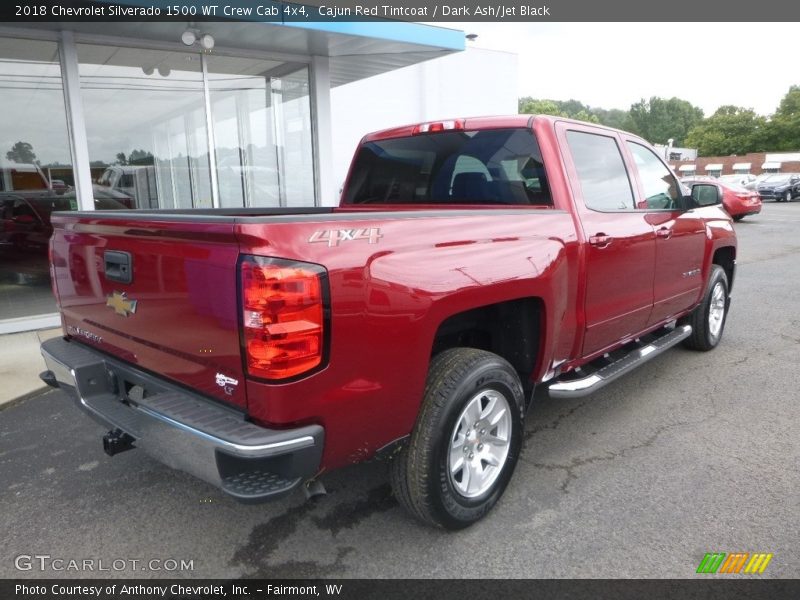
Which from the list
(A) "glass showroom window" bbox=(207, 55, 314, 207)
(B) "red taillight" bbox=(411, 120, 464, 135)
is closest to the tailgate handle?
(B) "red taillight" bbox=(411, 120, 464, 135)

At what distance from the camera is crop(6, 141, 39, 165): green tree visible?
23.8 ft

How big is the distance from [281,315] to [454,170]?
2045 mm

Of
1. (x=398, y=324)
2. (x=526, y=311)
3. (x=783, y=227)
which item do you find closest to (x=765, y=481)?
(x=526, y=311)

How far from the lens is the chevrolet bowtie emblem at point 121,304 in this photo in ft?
8.15

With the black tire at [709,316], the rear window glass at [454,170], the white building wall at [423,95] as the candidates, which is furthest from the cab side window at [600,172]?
the white building wall at [423,95]

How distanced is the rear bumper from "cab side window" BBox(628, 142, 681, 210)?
9.89 feet

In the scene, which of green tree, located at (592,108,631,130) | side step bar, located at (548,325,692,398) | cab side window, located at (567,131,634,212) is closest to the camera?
side step bar, located at (548,325,692,398)

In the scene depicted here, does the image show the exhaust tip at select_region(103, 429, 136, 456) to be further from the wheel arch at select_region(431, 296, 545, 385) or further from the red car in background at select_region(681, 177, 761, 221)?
the red car in background at select_region(681, 177, 761, 221)

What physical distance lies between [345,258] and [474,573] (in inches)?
56.1

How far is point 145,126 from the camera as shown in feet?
26.7

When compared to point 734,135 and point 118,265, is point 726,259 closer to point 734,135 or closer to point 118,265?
point 118,265

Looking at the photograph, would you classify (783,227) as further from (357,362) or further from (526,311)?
(357,362)

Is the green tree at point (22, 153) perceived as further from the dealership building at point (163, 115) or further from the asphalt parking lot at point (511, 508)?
the asphalt parking lot at point (511, 508)

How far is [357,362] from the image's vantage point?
2.15m
